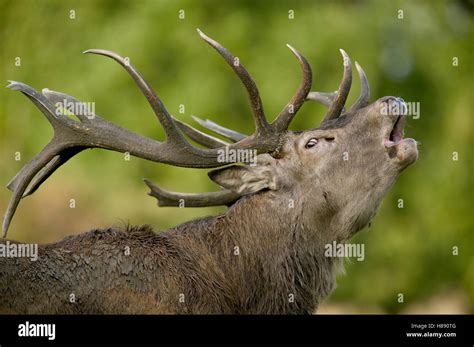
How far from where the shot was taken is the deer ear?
743 cm

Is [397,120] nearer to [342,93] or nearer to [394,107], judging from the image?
[394,107]

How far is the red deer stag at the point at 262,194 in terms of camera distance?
7027mm

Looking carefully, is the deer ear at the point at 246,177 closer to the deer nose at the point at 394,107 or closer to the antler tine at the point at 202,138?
the antler tine at the point at 202,138

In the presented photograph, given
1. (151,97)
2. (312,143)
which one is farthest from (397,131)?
(151,97)

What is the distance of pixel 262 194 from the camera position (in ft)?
24.5

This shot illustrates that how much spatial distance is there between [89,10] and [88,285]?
12.9 m

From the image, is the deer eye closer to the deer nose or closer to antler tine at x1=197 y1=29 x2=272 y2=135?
antler tine at x1=197 y1=29 x2=272 y2=135

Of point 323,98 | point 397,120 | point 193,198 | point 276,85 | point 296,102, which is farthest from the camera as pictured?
point 276,85

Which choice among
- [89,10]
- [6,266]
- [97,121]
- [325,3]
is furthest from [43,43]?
[6,266]

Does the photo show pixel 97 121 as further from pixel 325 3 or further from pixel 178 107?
pixel 325 3

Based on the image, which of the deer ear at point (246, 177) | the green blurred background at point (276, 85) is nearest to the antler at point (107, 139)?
the deer ear at point (246, 177)

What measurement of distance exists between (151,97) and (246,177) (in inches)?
39.5

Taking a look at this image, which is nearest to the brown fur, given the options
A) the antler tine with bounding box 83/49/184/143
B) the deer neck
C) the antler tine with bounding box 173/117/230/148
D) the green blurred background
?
the deer neck

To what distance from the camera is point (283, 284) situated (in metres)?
7.25
